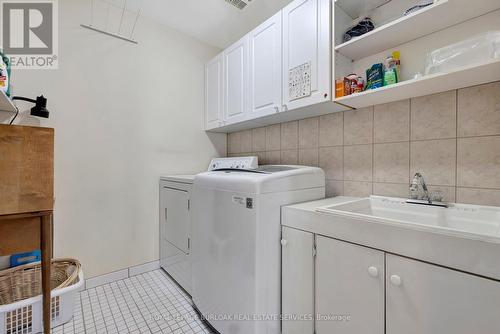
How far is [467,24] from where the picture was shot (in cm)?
112

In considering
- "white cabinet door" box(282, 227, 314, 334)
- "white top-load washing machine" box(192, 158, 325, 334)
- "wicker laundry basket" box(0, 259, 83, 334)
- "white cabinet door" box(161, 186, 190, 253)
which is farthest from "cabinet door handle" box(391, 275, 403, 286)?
"wicker laundry basket" box(0, 259, 83, 334)

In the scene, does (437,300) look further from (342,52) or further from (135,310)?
(135,310)

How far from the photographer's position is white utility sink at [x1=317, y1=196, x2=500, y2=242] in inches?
38.5

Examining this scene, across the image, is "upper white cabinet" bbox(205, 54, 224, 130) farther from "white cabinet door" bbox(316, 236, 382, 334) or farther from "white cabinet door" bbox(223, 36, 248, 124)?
"white cabinet door" bbox(316, 236, 382, 334)

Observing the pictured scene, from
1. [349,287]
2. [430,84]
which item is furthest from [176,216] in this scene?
[430,84]

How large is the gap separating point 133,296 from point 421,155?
7.67 ft

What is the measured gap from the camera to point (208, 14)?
2064 mm

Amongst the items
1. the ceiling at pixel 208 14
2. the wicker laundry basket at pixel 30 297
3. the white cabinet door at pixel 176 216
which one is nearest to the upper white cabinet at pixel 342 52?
the ceiling at pixel 208 14

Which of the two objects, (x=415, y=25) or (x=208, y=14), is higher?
(x=208, y=14)

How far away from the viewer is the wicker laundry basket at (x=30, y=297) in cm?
129

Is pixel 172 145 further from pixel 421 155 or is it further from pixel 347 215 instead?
pixel 421 155

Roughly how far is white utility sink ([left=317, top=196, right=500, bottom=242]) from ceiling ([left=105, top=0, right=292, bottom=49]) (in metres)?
1.81

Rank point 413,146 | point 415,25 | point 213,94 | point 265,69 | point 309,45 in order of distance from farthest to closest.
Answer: point 213,94
point 265,69
point 309,45
point 413,146
point 415,25

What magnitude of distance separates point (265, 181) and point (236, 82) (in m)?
1.31
